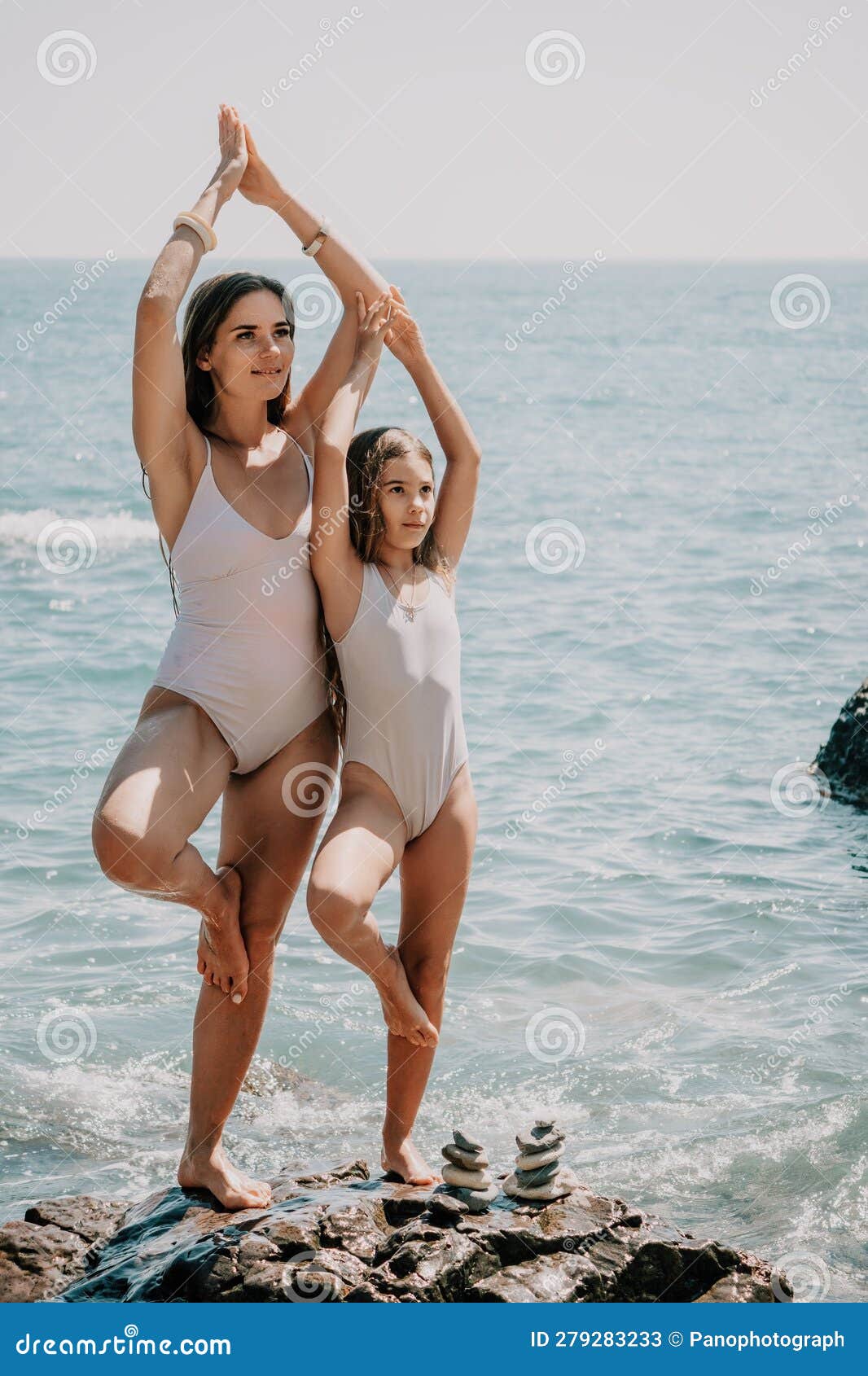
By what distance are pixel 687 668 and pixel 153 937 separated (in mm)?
6389

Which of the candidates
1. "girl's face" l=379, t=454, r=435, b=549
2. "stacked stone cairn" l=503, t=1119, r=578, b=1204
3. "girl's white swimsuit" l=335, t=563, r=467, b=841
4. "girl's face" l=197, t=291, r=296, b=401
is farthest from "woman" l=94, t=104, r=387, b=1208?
"stacked stone cairn" l=503, t=1119, r=578, b=1204

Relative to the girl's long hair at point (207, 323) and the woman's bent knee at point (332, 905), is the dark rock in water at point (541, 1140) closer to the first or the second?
the woman's bent knee at point (332, 905)

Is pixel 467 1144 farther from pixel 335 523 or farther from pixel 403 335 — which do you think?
pixel 403 335

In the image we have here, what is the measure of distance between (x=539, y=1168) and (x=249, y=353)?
2.28 metres

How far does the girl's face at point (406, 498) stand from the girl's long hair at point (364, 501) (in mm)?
17

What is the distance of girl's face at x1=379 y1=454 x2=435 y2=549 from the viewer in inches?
162

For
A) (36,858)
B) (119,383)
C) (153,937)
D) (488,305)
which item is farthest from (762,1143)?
(488,305)

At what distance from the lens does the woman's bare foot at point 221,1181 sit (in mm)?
4016

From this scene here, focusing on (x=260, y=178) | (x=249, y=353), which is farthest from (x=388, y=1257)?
(x=260, y=178)

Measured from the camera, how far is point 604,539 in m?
18.0

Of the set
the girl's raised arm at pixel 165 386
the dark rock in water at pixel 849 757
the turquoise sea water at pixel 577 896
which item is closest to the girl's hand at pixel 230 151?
the girl's raised arm at pixel 165 386

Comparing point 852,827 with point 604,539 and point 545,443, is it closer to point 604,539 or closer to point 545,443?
point 604,539

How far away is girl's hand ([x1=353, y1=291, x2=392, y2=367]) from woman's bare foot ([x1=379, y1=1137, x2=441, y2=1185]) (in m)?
2.21

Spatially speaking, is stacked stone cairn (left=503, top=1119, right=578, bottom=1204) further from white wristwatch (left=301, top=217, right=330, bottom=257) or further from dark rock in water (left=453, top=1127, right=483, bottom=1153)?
white wristwatch (left=301, top=217, right=330, bottom=257)
